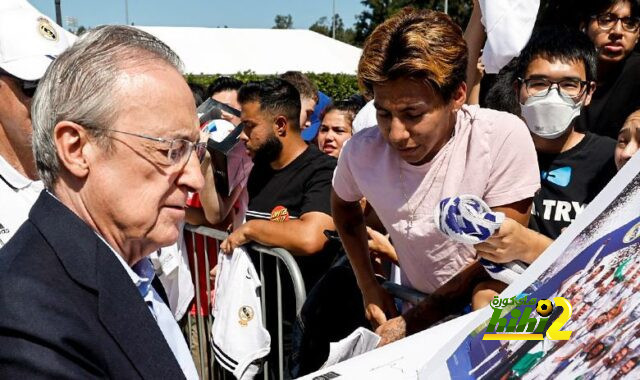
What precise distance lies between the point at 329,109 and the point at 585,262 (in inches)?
167

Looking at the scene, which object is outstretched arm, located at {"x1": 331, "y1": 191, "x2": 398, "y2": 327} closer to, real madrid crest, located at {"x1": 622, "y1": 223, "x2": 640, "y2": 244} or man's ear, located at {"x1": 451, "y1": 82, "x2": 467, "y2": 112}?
man's ear, located at {"x1": 451, "y1": 82, "x2": 467, "y2": 112}

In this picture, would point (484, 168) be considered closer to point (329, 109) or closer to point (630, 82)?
point (630, 82)

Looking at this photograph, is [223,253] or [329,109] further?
[329,109]

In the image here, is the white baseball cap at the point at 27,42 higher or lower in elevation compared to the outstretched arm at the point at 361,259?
higher

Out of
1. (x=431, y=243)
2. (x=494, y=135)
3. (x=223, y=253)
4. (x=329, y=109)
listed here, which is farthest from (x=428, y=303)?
(x=329, y=109)

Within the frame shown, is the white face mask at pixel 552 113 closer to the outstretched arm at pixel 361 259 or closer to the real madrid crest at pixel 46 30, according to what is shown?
the outstretched arm at pixel 361 259

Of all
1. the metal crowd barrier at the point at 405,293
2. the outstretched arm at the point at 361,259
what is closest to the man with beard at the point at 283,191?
the outstretched arm at the point at 361,259

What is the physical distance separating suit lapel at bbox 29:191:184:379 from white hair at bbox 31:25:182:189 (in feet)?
0.43

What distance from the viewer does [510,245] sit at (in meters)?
1.57

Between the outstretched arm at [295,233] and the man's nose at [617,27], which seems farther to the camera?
the man's nose at [617,27]

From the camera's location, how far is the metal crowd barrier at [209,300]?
2.75 meters

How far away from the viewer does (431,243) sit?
77.0 inches

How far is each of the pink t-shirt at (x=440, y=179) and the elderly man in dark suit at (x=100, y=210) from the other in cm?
81

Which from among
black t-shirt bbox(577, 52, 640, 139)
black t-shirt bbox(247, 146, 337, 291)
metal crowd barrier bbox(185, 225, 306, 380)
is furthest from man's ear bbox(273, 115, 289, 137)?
black t-shirt bbox(577, 52, 640, 139)
